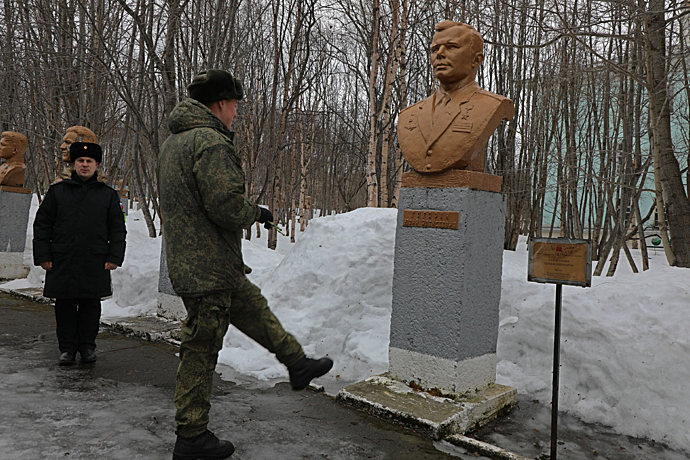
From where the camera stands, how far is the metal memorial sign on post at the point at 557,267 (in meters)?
2.76

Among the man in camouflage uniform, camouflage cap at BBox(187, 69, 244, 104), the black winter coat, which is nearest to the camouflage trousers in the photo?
the man in camouflage uniform

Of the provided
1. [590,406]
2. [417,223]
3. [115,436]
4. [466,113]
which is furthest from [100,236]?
[590,406]

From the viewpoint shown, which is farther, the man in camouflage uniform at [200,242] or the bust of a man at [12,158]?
the bust of a man at [12,158]

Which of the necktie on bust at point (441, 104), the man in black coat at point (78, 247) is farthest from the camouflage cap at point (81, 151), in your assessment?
the necktie on bust at point (441, 104)

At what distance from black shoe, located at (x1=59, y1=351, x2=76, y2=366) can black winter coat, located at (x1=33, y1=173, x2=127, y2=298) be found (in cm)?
52

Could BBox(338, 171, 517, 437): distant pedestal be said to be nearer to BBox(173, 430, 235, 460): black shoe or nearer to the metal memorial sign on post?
the metal memorial sign on post

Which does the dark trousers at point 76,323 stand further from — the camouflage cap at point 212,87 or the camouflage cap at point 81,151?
the camouflage cap at point 212,87

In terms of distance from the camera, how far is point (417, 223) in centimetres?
362

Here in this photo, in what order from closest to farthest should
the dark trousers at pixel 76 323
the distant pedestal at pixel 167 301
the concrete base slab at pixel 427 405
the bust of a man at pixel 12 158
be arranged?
1. the concrete base slab at pixel 427 405
2. the dark trousers at pixel 76 323
3. the distant pedestal at pixel 167 301
4. the bust of a man at pixel 12 158

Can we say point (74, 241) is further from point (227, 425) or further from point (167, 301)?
point (227, 425)

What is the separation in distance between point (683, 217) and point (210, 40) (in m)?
6.23

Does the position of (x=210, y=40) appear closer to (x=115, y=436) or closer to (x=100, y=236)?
(x=100, y=236)

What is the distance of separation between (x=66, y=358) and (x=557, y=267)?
13.1ft

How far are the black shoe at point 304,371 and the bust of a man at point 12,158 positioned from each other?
8888mm
